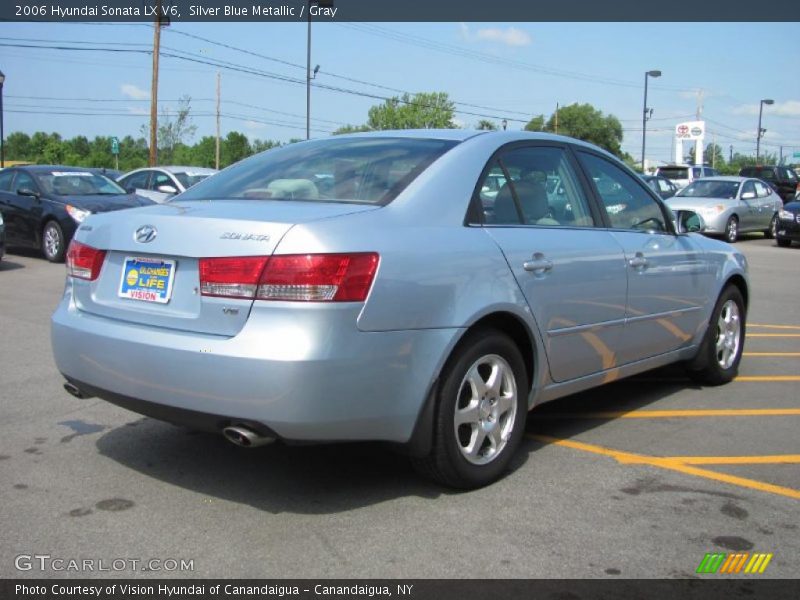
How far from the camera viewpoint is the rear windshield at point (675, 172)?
34.3 metres

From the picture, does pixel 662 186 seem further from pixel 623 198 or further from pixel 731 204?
pixel 623 198

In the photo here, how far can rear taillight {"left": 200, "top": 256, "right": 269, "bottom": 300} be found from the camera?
10.7 feet

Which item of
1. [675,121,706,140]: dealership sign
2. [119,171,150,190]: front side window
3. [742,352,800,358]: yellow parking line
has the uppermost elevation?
[675,121,706,140]: dealership sign

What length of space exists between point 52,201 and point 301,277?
11805mm

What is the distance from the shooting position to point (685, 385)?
6191 millimetres

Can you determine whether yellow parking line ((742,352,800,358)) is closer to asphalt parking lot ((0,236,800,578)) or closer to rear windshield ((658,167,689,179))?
asphalt parking lot ((0,236,800,578))

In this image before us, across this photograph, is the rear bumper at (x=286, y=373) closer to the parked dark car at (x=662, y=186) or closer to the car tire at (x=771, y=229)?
the car tire at (x=771, y=229)

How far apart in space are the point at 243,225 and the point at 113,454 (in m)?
1.64

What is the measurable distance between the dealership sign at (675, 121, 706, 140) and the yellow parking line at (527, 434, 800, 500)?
64.8 meters

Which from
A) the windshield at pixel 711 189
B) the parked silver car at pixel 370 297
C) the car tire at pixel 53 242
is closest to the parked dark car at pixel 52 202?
the car tire at pixel 53 242

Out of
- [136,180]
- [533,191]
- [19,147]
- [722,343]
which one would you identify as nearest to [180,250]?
[533,191]

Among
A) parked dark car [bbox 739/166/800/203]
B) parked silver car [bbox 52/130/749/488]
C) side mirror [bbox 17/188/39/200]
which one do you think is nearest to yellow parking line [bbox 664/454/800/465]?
parked silver car [bbox 52/130/749/488]

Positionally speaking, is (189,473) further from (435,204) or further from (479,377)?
(435,204)

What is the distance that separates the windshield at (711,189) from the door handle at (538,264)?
19.4 metres
